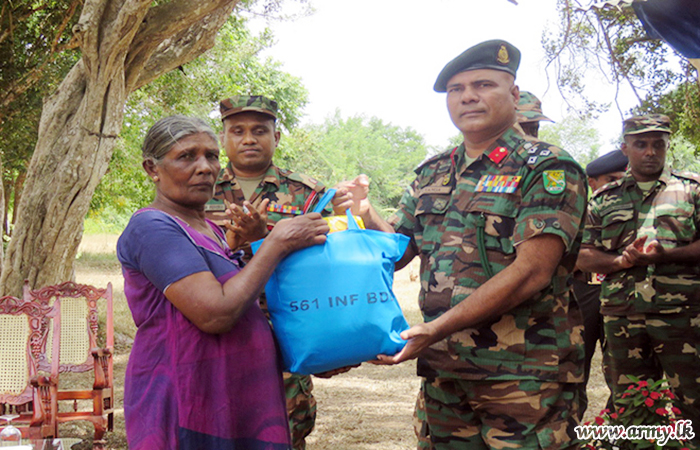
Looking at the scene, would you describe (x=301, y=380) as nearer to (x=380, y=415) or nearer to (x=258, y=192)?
(x=258, y=192)

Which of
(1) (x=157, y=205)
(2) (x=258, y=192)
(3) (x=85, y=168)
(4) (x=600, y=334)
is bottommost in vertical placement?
(4) (x=600, y=334)

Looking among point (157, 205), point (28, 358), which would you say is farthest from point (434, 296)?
point (28, 358)

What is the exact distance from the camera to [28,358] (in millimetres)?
4809

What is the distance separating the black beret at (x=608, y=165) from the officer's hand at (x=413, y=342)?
3.53 m

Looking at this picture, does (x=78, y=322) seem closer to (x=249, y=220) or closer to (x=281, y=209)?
(x=281, y=209)

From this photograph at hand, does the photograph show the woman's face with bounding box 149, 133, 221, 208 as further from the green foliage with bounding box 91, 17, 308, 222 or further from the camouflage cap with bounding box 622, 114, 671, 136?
the green foliage with bounding box 91, 17, 308, 222

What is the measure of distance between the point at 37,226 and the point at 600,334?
18.8 feet

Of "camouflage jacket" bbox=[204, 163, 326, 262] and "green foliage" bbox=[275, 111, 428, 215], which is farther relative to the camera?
"green foliage" bbox=[275, 111, 428, 215]

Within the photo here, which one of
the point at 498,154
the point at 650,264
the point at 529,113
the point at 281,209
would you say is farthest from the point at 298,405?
the point at 650,264

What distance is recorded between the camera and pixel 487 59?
2371 mm

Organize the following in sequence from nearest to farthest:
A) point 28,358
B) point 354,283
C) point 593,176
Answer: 1. point 354,283
2. point 28,358
3. point 593,176

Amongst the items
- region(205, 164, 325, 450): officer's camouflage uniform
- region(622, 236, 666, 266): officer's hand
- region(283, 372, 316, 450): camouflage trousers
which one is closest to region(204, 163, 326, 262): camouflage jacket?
region(205, 164, 325, 450): officer's camouflage uniform

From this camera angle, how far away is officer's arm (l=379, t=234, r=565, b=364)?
7.13 ft

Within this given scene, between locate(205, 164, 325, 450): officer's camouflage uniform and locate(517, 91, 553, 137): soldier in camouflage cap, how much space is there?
54.3 inches
